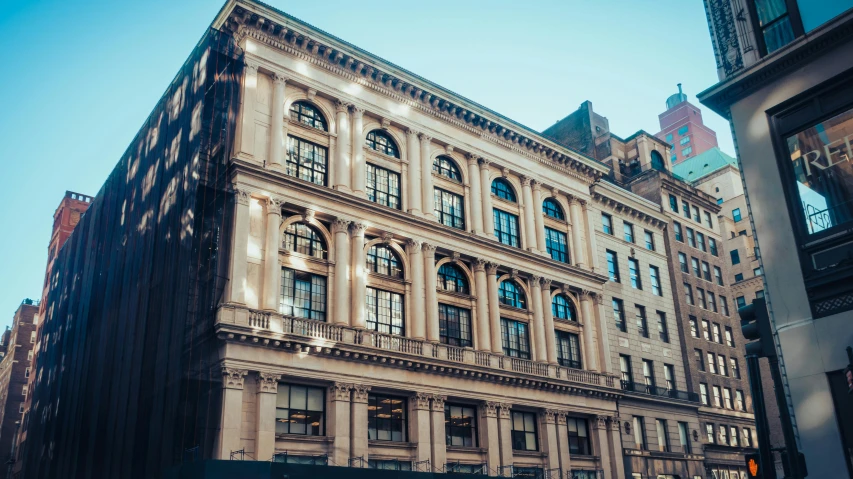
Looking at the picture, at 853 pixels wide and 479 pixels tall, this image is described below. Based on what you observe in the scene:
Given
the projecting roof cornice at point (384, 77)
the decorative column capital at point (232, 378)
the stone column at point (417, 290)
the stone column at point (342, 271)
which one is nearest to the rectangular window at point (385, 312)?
the stone column at point (417, 290)

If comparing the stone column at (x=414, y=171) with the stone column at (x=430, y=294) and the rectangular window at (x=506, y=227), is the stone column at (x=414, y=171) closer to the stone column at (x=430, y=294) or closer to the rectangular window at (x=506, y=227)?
the stone column at (x=430, y=294)

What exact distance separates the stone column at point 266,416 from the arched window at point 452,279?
41.6ft

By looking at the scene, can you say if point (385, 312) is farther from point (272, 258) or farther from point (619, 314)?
point (619, 314)

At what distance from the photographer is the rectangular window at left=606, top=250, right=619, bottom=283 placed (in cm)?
5309

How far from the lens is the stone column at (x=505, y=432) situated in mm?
39375

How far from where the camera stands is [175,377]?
3128 cm

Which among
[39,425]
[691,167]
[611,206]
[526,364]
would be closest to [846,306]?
[526,364]

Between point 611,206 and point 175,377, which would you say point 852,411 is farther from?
point 611,206

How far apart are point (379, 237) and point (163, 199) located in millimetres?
11698

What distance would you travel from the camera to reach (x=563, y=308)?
48.0 m

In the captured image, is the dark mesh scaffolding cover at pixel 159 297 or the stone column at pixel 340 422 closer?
the dark mesh scaffolding cover at pixel 159 297

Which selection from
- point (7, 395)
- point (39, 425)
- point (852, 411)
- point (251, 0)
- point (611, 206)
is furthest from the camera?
point (7, 395)

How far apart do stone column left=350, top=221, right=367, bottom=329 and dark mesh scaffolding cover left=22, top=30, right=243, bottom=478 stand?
654cm

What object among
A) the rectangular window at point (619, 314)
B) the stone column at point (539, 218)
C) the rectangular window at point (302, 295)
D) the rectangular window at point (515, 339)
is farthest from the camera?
the rectangular window at point (619, 314)
